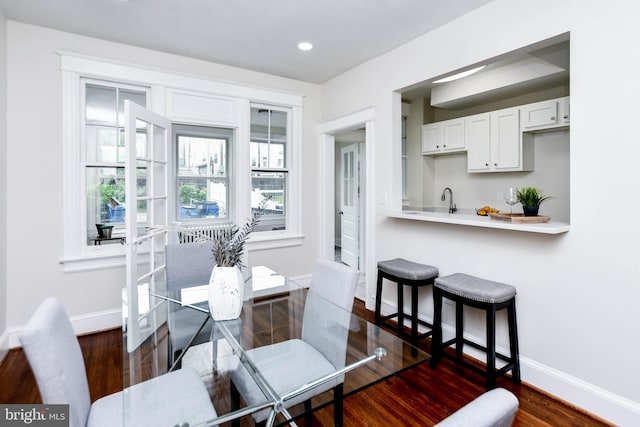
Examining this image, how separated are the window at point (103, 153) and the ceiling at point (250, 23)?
1.69 feet

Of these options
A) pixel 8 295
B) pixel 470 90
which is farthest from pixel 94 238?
pixel 470 90

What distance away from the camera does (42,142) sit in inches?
116

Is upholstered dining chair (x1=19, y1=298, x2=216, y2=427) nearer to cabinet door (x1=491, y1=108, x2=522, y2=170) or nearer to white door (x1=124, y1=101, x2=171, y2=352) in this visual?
white door (x1=124, y1=101, x2=171, y2=352)

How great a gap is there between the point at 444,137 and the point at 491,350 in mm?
3012

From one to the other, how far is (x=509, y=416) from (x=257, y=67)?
401cm

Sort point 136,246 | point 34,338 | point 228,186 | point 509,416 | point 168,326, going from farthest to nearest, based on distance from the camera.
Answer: point 228,186, point 136,246, point 168,326, point 34,338, point 509,416

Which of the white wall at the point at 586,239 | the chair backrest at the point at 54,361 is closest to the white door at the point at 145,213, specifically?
the chair backrest at the point at 54,361

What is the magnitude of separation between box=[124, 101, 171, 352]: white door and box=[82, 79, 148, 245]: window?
9.1 inches

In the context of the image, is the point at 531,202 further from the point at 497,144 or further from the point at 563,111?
the point at 497,144

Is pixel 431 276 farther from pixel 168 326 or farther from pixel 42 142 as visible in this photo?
pixel 42 142

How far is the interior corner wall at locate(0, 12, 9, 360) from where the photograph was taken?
107 inches

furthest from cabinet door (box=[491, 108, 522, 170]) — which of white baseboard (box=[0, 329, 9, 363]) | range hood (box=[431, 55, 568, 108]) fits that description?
white baseboard (box=[0, 329, 9, 363])

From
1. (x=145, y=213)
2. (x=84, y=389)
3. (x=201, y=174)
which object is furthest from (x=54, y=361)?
(x=201, y=174)

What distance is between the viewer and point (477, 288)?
2334mm
